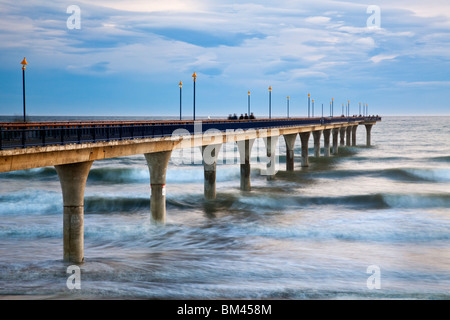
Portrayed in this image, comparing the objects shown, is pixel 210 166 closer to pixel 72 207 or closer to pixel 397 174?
pixel 72 207

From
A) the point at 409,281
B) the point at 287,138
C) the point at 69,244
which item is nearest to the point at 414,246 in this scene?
the point at 409,281

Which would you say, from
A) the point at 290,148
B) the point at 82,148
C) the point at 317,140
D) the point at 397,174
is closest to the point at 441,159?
the point at 317,140

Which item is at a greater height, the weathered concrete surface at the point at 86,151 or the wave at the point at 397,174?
the weathered concrete surface at the point at 86,151

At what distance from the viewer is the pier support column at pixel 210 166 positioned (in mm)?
39141

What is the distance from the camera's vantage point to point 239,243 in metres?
26.6

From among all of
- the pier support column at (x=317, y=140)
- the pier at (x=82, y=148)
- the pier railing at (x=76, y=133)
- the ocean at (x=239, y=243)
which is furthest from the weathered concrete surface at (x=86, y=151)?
the pier support column at (x=317, y=140)

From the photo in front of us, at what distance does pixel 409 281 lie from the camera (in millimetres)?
20094

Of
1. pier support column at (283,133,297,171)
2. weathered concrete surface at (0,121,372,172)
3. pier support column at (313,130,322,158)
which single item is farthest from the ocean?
pier support column at (313,130,322,158)

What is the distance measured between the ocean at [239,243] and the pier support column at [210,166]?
0.85m

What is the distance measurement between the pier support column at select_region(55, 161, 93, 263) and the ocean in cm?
73

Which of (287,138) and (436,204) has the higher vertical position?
(287,138)

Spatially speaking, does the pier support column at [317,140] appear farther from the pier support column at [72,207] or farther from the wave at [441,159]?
the pier support column at [72,207]

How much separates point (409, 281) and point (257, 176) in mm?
38996
